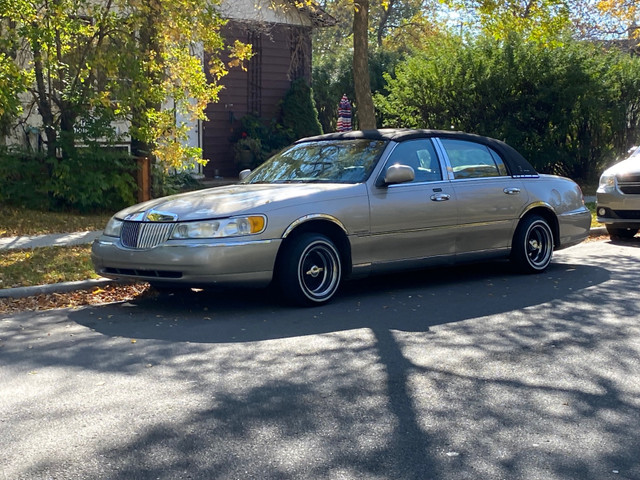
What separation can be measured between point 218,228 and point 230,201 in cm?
40

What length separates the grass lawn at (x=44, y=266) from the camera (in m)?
9.02

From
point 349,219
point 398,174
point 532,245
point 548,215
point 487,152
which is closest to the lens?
point 349,219

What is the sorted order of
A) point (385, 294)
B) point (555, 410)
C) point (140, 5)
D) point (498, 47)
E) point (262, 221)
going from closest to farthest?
point (555, 410) → point (262, 221) → point (385, 294) → point (140, 5) → point (498, 47)

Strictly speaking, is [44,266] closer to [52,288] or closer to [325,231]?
[52,288]

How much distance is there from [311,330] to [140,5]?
8559 mm

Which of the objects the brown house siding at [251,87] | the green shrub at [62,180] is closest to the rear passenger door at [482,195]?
the green shrub at [62,180]

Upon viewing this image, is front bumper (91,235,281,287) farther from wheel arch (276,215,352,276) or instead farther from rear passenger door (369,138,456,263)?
rear passenger door (369,138,456,263)

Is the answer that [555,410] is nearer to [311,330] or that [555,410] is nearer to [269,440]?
[269,440]

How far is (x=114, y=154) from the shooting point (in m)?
14.9

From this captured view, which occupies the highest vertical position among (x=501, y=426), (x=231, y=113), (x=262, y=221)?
(x=231, y=113)

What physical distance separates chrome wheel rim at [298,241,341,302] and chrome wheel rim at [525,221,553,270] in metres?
2.78

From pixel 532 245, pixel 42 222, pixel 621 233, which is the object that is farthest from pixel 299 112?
pixel 532 245

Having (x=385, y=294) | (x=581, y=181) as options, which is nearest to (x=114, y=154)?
(x=385, y=294)

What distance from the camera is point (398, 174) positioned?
8320 mm
